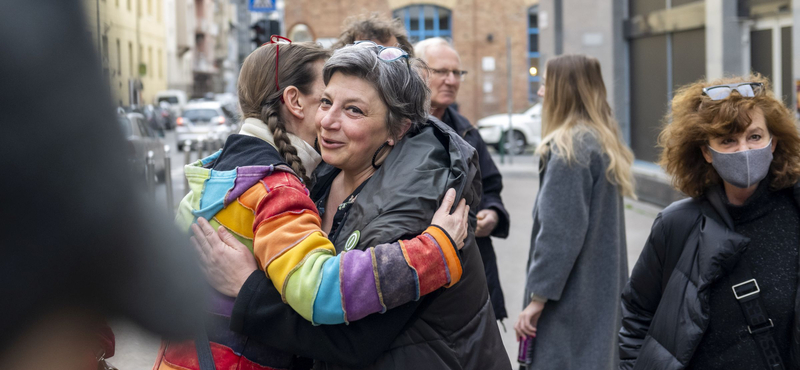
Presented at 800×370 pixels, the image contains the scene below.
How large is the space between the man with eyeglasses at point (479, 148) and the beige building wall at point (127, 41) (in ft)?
9.47

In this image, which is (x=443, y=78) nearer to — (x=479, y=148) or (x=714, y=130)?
(x=479, y=148)

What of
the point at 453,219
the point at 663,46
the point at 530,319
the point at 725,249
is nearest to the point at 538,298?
the point at 530,319

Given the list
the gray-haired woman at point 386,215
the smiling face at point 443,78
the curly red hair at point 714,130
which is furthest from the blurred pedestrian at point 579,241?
the gray-haired woman at point 386,215

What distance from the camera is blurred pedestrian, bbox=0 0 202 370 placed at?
2.51 feet

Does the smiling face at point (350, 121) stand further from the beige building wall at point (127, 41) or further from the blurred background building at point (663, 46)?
the blurred background building at point (663, 46)

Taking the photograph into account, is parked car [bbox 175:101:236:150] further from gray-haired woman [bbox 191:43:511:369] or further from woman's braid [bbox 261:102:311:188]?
gray-haired woman [bbox 191:43:511:369]

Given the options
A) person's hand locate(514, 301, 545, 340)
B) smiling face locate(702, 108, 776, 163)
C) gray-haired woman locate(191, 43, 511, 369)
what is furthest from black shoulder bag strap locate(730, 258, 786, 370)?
person's hand locate(514, 301, 545, 340)

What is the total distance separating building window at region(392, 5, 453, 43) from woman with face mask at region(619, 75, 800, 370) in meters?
30.7

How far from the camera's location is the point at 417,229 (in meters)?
1.82

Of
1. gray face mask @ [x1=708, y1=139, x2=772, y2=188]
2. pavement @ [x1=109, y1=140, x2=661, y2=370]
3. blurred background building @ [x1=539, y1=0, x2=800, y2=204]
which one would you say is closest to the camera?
pavement @ [x1=109, y1=140, x2=661, y2=370]

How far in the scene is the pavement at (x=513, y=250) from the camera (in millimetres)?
970

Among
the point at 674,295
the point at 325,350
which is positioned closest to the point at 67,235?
the point at 325,350

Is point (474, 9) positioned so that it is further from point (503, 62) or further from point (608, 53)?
point (608, 53)

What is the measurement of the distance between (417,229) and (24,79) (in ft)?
3.75
